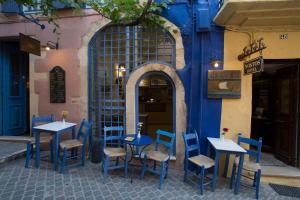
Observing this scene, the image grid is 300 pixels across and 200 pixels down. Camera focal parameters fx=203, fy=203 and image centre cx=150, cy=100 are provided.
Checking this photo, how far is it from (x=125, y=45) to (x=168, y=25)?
1.21 metres

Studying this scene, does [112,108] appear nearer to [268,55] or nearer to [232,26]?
[232,26]

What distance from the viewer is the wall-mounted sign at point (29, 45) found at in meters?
4.68

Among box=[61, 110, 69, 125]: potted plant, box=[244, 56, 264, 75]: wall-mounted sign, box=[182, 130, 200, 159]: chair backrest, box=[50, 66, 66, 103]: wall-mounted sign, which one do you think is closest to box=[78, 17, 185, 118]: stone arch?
box=[61, 110, 69, 125]: potted plant

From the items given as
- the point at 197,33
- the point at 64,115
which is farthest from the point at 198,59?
the point at 64,115

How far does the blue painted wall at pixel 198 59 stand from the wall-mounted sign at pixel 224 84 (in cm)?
14

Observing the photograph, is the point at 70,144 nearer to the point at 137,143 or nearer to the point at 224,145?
the point at 137,143

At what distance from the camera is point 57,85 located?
558cm

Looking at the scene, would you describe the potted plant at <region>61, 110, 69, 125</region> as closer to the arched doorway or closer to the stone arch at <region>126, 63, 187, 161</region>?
the stone arch at <region>126, 63, 187, 161</region>

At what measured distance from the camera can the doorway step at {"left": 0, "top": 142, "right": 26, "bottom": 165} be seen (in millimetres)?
4787

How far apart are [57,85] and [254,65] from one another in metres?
4.88

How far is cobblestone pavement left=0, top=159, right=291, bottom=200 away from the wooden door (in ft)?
4.14

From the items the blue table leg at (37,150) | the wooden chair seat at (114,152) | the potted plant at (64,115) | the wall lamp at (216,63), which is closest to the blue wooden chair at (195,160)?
the wooden chair seat at (114,152)

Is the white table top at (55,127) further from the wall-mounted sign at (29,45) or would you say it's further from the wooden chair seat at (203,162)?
the wooden chair seat at (203,162)

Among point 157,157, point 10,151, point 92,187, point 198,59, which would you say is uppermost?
point 198,59
